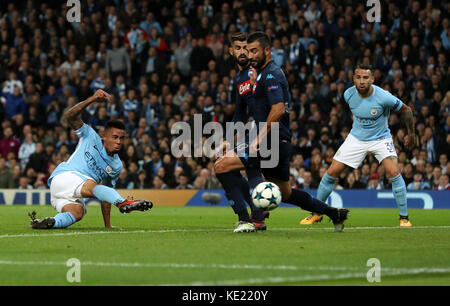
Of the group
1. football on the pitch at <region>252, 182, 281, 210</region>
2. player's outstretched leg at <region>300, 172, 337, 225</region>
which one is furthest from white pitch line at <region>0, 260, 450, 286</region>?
player's outstretched leg at <region>300, 172, 337, 225</region>

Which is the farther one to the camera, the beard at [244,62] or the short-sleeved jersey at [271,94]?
the beard at [244,62]

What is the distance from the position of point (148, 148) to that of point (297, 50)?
473cm

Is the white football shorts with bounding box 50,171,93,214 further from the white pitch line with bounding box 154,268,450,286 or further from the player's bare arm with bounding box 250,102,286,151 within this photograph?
the white pitch line with bounding box 154,268,450,286

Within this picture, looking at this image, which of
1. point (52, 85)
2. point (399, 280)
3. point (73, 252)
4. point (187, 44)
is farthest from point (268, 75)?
point (52, 85)

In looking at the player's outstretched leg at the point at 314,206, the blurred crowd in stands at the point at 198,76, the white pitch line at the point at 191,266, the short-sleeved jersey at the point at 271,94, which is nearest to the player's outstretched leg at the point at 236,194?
the player's outstretched leg at the point at 314,206

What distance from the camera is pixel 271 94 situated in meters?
9.65

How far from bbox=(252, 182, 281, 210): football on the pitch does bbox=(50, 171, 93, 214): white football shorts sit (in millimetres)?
2367

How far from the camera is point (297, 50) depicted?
2259 cm

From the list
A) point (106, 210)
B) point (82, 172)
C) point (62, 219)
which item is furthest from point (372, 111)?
point (62, 219)

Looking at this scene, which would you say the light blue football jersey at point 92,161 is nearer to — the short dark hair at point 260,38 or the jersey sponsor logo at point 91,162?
the jersey sponsor logo at point 91,162

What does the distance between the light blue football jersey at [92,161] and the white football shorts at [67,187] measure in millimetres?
93

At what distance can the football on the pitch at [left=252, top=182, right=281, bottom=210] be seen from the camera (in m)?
9.38

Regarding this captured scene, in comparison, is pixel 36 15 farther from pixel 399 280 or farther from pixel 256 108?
pixel 399 280

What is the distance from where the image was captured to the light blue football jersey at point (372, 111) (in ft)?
40.1
